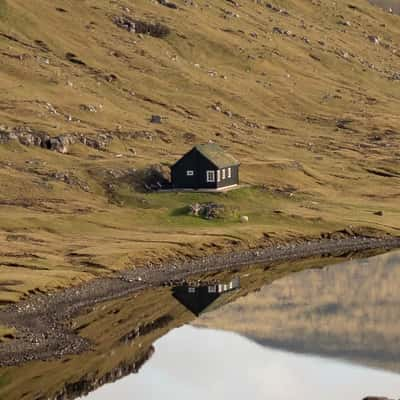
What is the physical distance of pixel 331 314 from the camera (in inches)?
4889

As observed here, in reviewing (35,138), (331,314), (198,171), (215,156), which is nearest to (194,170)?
(198,171)

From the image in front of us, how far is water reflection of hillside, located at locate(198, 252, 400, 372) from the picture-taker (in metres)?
111

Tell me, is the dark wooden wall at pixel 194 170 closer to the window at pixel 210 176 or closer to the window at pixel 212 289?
the window at pixel 210 176

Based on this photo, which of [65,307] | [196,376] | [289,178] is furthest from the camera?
[289,178]

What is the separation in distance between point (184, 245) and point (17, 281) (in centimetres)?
3022

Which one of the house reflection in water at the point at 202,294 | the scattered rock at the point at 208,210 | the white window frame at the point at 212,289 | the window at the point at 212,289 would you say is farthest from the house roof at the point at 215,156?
the window at the point at 212,289

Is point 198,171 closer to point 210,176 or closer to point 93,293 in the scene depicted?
point 210,176

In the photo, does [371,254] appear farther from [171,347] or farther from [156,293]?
[171,347]

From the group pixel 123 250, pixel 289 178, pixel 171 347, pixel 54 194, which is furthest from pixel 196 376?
pixel 289 178

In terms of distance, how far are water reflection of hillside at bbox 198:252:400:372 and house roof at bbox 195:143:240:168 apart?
33950 millimetres

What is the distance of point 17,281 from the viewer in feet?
397

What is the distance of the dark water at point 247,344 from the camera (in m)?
95.8

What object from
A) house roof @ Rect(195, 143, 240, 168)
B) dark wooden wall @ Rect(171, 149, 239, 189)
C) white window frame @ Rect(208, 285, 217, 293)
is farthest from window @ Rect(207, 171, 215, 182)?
white window frame @ Rect(208, 285, 217, 293)

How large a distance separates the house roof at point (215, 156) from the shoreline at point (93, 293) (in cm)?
2352
